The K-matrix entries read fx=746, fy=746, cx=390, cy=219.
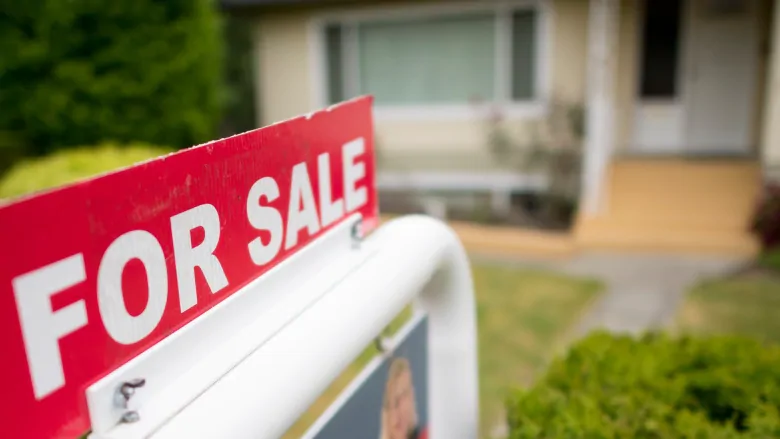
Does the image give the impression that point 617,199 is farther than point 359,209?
Yes

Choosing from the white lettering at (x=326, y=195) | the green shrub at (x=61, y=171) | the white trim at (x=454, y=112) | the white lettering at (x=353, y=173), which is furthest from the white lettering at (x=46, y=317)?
the white trim at (x=454, y=112)

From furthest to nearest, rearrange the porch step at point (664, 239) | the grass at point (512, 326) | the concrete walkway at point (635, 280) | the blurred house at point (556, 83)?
1. the blurred house at point (556, 83)
2. the porch step at point (664, 239)
3. the concrete walkway at point (635, 280)
4. the grass at point (512, 326)

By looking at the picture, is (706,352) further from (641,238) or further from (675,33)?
(675,33)

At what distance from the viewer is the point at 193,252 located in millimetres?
1147

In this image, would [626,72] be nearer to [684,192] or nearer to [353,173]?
[684,192]

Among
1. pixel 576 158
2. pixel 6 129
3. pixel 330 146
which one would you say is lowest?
pixel 576 158

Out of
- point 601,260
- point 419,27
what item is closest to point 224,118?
point 419,27

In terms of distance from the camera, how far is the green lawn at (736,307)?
6078 mm

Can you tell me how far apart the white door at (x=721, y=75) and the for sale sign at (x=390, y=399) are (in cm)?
1013

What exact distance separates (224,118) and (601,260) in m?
10.2

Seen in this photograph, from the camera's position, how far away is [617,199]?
966cm

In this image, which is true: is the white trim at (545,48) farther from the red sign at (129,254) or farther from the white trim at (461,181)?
the red sign at (129,254)

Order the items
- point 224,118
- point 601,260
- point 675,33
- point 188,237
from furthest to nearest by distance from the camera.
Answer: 1. point 224,118
2. point 675,33
3. point 601,260
4. point 188,237

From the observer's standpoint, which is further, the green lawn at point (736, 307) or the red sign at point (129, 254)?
the green lawn at point (736, 307)
